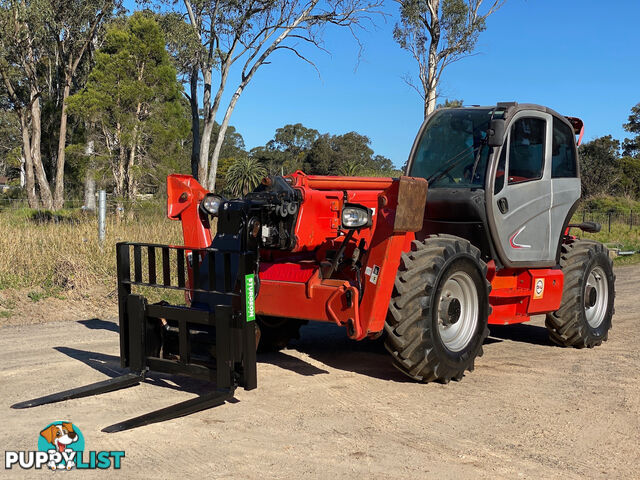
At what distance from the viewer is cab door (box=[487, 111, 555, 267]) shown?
7.11 meters

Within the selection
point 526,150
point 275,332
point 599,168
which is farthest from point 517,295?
point 599,168

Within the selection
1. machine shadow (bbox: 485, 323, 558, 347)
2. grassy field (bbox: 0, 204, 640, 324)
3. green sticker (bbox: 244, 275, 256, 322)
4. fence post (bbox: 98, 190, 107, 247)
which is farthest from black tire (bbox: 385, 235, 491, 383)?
→ fence post (bbox: 98, 190, 107, 247)

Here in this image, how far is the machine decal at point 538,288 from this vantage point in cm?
752

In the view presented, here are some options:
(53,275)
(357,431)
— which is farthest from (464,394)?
(53,275)

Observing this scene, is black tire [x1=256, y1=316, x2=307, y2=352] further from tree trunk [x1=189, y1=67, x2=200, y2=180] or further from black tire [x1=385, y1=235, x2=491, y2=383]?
tree trunk [x1=189, y1=67, x2=200, y2=180]

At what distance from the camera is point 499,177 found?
709 centimetres

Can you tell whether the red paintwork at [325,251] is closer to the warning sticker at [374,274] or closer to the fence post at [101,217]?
the warning sticker at [374,274]

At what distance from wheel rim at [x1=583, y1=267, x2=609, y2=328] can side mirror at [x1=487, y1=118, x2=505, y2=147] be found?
2.54 metres

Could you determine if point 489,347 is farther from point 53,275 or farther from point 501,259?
point 53,275

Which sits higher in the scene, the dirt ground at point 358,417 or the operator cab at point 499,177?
the operator cab at point 499,177

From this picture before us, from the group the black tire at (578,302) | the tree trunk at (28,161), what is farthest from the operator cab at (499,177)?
the tree trunk at (28,161)

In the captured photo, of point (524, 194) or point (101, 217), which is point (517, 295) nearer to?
point (524, 194)

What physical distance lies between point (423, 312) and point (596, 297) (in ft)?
12.0

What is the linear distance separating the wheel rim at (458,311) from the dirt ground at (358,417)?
0.39m
